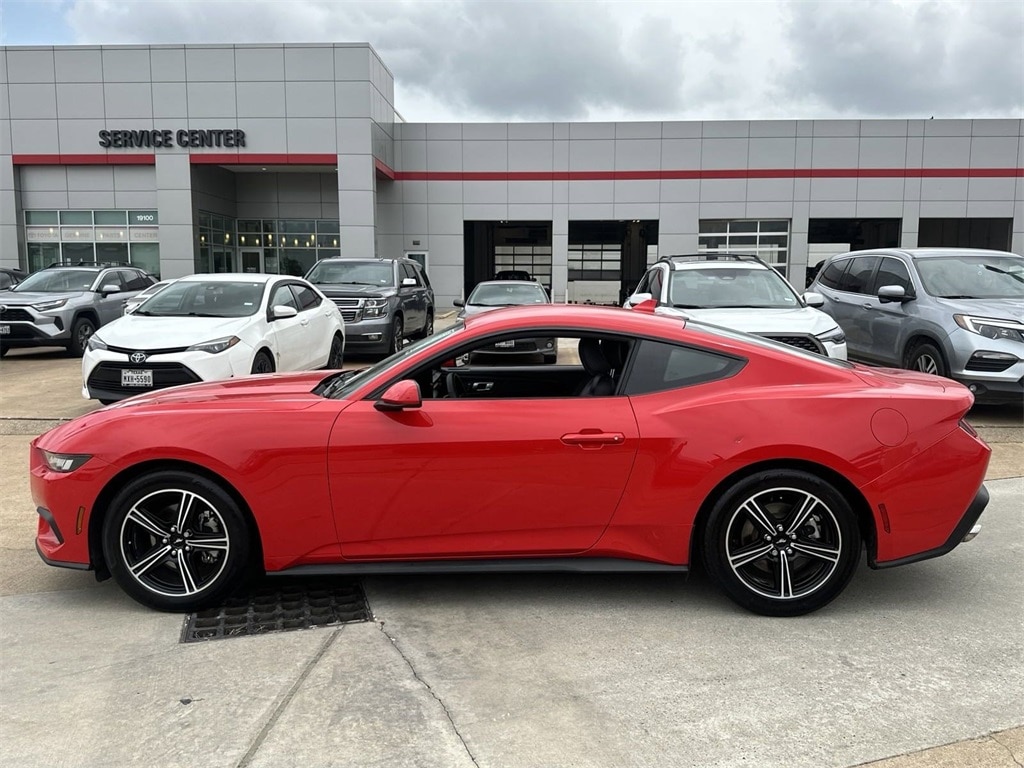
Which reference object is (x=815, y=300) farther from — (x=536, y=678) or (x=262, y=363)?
(x=536, y=678)

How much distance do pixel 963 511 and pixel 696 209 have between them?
2725cm

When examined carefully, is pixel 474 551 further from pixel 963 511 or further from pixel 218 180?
pixel 218 180

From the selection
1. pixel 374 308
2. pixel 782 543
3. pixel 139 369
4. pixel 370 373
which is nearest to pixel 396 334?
pixel 374 308

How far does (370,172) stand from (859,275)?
62.3 ft

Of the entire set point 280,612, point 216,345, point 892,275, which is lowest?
point 280,612

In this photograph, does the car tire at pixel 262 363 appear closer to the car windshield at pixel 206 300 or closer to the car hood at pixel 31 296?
the car windshield at pixel 206 300

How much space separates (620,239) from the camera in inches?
1508

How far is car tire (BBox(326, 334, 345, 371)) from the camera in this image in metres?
11.0

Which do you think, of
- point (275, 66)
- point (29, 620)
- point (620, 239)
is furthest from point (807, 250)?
point (29, 620)

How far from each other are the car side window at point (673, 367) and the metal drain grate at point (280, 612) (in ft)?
5.78

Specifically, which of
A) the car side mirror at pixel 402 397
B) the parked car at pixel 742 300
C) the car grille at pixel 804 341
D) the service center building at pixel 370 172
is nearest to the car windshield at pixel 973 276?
the parked car at pixel 742 300

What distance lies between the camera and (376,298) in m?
12.9

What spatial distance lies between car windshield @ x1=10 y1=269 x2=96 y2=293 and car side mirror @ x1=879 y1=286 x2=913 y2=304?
13.3 m

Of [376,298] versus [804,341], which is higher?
[376,298]
